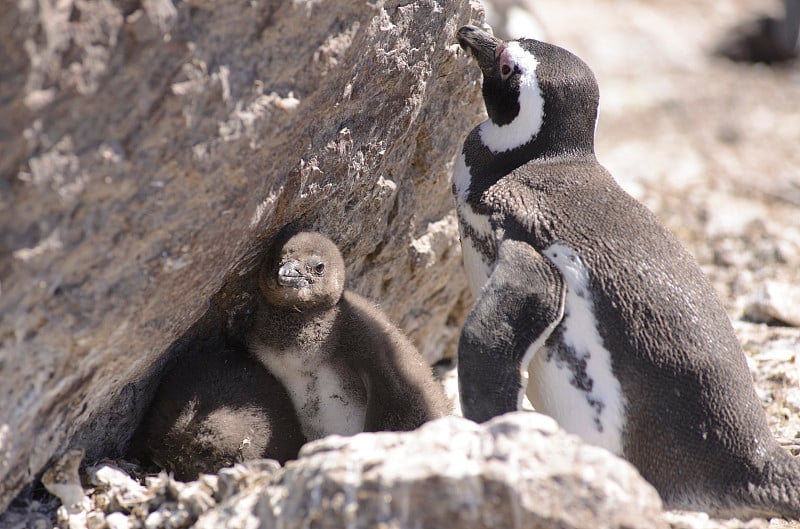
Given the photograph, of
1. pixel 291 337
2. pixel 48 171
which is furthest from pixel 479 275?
pixel 48 171

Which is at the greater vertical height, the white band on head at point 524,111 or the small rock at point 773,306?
the white band on head at point 524,111

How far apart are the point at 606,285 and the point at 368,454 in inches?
45.3

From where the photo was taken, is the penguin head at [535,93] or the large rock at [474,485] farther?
the penguin head at [535,93]

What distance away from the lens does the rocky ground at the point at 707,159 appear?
4.07 m

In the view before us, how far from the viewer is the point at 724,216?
6.91 metres

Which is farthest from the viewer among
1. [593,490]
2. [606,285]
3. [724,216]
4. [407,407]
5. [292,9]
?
[724,216]

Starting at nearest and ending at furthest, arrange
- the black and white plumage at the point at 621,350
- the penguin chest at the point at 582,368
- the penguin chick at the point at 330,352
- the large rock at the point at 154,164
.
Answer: the large rock at the point at 154,164
the black and white plumage at the point at 621,350
the penguin chest at the point at 582,368
the penguin chick at the point at 330,352

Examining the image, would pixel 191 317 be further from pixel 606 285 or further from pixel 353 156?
pixel 606 285

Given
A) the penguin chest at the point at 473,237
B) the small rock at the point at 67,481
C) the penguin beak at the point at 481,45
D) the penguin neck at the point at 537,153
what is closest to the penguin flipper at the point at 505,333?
the penguin chest at the point at 473,237

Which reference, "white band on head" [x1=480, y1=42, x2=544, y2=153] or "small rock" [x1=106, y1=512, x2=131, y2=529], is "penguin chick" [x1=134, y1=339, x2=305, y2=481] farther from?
"white band on head" [x1=480, y1=42, x2=544, y2=153]

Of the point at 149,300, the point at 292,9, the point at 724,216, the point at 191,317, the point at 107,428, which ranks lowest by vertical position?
the point at 724,216

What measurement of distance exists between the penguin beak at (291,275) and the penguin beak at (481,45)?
115 centimetres

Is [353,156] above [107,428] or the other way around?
above

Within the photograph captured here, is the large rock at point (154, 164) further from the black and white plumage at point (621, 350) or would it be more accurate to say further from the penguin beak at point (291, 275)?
the black and white plumage at point (621, 350)
